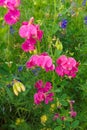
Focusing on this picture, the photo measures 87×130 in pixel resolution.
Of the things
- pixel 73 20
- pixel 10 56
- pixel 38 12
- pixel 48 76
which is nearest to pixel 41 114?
pixel 48 76

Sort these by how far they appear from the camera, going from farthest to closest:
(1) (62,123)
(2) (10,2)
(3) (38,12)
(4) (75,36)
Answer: (4) (75,36) < (3) (38,12) < (1) (62,123) < (2) (10,2)

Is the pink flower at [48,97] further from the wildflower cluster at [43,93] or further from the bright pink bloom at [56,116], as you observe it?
the bright pink bloom at [56,116]

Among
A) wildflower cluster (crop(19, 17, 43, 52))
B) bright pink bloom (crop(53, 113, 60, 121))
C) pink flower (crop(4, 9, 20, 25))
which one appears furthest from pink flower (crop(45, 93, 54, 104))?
pink flower (crop(4, 9, 20, 25))

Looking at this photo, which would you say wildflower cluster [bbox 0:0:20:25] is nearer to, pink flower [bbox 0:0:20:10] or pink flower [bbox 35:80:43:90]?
pink flower [bbox 0:0:20:10]

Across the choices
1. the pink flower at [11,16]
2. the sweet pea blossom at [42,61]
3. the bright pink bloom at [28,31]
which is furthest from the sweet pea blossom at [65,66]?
the pink flower at [11,16]

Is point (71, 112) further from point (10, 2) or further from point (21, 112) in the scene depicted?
point (10, 2)

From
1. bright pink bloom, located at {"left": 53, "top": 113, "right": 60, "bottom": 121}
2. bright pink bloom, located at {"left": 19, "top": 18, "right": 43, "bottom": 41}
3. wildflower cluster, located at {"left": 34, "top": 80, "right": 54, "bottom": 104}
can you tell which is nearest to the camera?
bright pink bloom, located at {"left": 19, "top": 18, "right": 43, "bottom": 41}

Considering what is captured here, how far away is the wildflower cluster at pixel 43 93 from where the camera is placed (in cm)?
187

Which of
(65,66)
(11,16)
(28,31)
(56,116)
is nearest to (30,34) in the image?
(28,31)

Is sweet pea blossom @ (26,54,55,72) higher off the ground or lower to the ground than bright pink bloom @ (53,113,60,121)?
higher

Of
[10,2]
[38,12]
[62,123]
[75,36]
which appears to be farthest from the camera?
[75,36]

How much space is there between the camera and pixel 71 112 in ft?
6.70

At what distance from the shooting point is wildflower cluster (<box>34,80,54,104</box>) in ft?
6.12

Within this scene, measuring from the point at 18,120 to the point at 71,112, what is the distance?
34 centimetres
